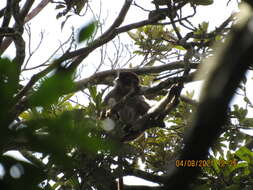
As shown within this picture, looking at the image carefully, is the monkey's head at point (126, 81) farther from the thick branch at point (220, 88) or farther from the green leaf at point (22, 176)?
the thick branch at point (220, 88)

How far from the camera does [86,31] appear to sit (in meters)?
0.80

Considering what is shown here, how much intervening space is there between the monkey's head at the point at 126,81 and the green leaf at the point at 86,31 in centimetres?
672

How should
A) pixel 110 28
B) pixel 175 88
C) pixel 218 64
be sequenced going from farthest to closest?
1. pixel 110 28
2. pixel 175 88
3. pixel 218 64

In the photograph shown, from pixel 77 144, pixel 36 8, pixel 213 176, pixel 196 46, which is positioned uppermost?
pixel 36 8

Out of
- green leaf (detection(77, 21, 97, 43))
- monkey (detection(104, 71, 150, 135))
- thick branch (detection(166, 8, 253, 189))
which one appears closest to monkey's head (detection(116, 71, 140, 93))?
monkey (detection(104, 71, 150, 135))

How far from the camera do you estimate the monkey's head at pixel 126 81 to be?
776cm

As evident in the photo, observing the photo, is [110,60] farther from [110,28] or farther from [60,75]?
[60,75]

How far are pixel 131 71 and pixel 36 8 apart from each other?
236 cm

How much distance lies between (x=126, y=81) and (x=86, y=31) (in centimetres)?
724

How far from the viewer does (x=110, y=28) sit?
251 inches

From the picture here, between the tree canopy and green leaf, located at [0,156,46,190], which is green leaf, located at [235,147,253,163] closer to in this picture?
the tree canopy

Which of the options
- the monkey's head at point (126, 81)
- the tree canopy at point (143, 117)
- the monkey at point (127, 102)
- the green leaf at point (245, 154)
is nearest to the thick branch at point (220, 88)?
the tree canopy at point (143, 117)

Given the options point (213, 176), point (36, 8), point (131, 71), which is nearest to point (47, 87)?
point (213, 176)

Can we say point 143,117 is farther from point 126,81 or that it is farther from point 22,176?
point 22,176
